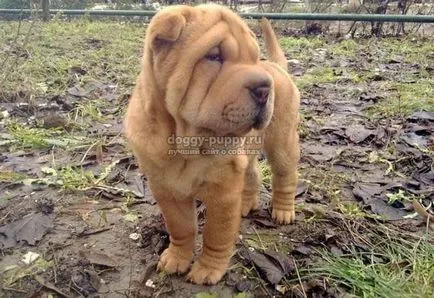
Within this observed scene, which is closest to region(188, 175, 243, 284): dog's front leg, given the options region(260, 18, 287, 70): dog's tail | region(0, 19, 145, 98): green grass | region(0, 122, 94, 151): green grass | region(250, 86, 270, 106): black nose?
region(250, 86, 270, 106): black nose

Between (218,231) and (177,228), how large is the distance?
0.76ft

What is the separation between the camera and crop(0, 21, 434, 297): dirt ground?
2.42m

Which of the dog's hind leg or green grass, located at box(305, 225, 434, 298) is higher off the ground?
the dog's hind leg

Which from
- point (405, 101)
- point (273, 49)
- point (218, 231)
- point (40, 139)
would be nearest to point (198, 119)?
point (218, 231)

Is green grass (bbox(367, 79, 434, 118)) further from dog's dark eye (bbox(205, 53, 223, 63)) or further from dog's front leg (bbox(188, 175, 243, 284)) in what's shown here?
dog's dark eye (bbox(205, 53, 223, 63))

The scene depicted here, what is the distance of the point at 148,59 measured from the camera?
6.87 ft

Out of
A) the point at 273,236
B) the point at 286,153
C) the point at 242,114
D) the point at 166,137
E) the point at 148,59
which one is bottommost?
the point at 273,236

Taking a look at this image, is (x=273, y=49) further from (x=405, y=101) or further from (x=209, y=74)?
(x=405, y=101)

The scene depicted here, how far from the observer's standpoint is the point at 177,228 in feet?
7.88

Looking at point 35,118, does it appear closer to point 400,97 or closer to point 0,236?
point 0,236

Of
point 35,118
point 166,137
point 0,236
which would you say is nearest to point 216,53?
point 166,137

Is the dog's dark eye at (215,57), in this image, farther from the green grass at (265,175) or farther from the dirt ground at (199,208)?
the green grass at (265,175)

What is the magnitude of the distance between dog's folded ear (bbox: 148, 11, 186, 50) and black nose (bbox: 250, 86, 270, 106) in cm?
38

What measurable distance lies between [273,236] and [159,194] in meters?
0.89
